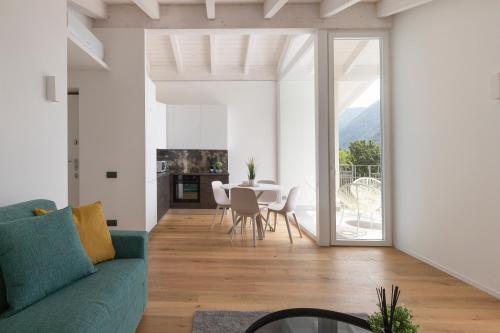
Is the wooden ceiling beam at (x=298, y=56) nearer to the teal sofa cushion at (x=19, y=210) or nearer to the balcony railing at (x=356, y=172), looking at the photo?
the balcony railing at (x=356, y=172)

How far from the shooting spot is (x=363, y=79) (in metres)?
3.88

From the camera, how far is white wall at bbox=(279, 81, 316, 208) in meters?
5.59

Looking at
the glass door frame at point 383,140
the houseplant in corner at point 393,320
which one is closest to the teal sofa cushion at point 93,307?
the houseplant in corner at point 393,320

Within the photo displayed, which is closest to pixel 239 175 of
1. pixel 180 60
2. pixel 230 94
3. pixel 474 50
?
pixel 230 94

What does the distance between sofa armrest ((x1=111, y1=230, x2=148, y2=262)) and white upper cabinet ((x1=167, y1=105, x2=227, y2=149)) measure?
163 inches

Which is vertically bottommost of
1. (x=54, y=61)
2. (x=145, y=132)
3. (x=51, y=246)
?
(x=51, y=246)

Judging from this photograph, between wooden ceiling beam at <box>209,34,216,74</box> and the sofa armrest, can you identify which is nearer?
the sofa armrest

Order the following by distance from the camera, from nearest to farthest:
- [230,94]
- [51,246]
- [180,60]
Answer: [51,246] → [180,60] → [230,94]

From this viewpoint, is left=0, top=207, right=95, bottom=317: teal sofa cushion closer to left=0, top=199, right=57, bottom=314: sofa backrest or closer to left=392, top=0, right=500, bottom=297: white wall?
left=0, top=199, right=57, bottom=314: sofa backrest

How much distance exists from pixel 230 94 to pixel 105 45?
308cm

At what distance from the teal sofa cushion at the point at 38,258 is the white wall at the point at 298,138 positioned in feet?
14.8

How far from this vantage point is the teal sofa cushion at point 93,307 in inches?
44.5

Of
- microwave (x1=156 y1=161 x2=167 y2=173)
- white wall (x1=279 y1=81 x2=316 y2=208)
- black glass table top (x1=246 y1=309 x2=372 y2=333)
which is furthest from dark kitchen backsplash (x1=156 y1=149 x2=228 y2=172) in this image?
black glass table top (x1=246 y1=309 x2=372 y2=333)

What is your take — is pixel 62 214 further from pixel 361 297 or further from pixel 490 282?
pixel 490 282
